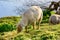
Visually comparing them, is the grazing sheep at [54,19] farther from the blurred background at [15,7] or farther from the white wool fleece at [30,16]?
the blurred background at [15,7]

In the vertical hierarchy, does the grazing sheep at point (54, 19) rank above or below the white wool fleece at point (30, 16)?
below

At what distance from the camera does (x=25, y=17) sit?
11.3 metres

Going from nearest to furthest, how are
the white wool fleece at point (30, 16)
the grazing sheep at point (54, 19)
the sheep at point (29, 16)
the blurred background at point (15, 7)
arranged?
the sheep at point (29, 16) → the white wool fleece at point (30, 16) → the grazing sheep at point (54, 19) → the blurred background at point (15, 7)

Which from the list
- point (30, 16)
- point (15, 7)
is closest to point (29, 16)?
point (30, 16)

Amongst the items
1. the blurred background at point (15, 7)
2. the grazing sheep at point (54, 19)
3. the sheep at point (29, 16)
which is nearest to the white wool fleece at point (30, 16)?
the sheep at point (29, 16)

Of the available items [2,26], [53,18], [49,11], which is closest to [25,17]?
[2,26]

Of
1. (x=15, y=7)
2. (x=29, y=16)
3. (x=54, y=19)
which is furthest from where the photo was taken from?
(x=15, y=7)

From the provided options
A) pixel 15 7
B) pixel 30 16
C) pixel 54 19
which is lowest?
pixel 54 19

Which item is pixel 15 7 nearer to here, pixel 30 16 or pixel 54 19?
pixel 54 19

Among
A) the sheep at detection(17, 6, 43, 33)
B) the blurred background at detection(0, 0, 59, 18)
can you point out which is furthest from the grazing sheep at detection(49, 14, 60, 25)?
the blurred background at detection(0, 0, 59, 18)

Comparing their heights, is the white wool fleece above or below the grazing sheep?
above

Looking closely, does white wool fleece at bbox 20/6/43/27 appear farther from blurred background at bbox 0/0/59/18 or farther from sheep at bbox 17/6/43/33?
blurred background at bbox 0/0/59/18

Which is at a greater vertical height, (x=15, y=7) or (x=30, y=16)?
(x=30, y=16)

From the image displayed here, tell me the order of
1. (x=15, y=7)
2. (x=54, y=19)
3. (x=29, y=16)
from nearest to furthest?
(x=29, y=16)
(x=54, y=19)
(x=15, y=7)
